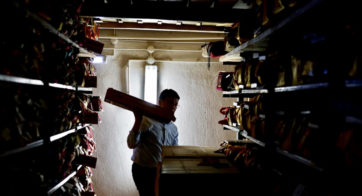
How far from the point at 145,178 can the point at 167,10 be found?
76.3 inches

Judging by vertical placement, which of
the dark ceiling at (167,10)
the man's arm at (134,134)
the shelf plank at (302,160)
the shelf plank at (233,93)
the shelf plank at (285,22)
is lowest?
the man's arm at (134,134)

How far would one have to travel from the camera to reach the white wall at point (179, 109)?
5180 millimetres

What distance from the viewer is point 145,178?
3.38 meters

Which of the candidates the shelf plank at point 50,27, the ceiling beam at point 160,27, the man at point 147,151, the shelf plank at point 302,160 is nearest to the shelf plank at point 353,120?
the shelf plank at point 302,160

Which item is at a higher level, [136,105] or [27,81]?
[27,81]

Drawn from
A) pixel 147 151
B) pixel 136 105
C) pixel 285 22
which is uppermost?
pixel 285 22

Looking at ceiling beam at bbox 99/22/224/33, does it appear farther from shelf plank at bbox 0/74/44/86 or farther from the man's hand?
shelf plank at bbox 0/74/44/86

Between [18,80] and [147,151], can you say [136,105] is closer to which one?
[147,151]

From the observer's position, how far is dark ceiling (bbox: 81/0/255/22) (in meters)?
2.95

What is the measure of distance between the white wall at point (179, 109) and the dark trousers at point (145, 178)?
73.0 inches

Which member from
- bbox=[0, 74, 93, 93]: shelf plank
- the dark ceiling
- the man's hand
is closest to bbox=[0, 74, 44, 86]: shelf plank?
bbox=[0, 74, 93, 93]: shelf plank

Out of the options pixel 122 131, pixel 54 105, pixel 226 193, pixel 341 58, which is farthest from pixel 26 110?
pixel 122 131

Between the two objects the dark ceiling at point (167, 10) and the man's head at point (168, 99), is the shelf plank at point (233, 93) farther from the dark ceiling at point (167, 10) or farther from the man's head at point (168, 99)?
the dark ceiling at point (167, 10)

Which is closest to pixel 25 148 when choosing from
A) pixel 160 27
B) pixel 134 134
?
pixel 134 134
